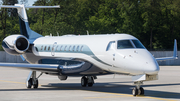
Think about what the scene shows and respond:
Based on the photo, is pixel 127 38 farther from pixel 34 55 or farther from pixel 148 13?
pixel 148 13

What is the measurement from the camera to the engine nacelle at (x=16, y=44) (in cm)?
1878

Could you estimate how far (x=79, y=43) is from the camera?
17188 mm

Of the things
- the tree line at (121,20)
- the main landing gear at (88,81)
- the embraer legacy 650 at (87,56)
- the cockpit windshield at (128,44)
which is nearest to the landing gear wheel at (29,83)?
the embraer legacy 650 at (87,56)

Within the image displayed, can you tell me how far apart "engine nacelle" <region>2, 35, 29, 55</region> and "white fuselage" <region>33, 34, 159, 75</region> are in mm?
853

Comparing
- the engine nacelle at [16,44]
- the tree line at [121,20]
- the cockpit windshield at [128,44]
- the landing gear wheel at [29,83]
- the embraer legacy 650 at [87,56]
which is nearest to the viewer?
the embraer legacy 650 at [87,56]

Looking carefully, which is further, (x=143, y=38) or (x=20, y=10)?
(x=143, y=38)

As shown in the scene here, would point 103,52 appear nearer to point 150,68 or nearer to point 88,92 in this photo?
point 88,92

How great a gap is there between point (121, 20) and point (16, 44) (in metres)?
47.3

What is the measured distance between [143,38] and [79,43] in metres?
52.3

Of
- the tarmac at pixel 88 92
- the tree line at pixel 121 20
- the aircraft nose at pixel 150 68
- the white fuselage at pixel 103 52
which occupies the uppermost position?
the tree line at pixel 121 20

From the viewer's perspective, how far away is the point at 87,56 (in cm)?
1630

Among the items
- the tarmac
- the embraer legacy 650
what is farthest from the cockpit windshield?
the tarmac

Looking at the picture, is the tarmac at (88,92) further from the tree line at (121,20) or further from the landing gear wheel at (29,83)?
the tree line at (121,20)

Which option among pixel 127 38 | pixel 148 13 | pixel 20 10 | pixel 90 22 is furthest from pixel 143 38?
pixel 127 38
